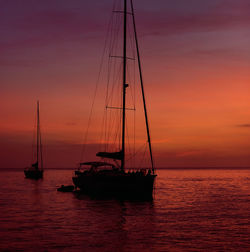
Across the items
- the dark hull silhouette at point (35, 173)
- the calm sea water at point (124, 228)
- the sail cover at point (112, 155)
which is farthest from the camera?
the dark hull silhouette at point (35, 173)

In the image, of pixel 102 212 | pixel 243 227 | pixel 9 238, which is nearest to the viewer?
pixel 9 238

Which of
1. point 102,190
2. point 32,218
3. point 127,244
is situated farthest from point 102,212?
point 127,244

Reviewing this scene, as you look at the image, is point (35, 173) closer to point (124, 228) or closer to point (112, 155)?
point (112, 155)

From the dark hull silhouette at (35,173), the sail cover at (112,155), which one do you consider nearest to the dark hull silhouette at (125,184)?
the sail cover at (112,155)

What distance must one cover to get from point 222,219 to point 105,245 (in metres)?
15.7

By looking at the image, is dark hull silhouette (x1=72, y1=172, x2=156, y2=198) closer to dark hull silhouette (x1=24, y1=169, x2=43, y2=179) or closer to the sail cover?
the sail cover

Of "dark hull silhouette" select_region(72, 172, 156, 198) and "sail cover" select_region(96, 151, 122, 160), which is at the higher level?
"sail cover" select_region(96, 151, 122, 160)

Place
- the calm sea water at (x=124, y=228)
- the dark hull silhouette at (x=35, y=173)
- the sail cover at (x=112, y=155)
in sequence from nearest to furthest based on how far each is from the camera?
the calm sea water at (x=124, y=228) → the sail cover at (x=112, y=155) → the dark hull silhouette at (x=35, y=173)

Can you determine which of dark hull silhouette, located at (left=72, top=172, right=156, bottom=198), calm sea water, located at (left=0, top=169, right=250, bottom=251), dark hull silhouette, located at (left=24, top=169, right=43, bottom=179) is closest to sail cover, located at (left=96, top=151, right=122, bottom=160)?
dark hull silhouette, located at (left=72, top=172, right=156, bottom=198)

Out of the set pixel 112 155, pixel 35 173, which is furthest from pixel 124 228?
pixel 35 173

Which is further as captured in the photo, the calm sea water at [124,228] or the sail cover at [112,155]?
the sail cover at [112,155]

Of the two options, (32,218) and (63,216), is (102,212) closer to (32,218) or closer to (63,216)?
(63,216)

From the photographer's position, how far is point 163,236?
26078 mm

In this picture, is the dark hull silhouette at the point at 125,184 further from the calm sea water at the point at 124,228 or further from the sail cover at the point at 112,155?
the calm sea water at the point at 124,228
